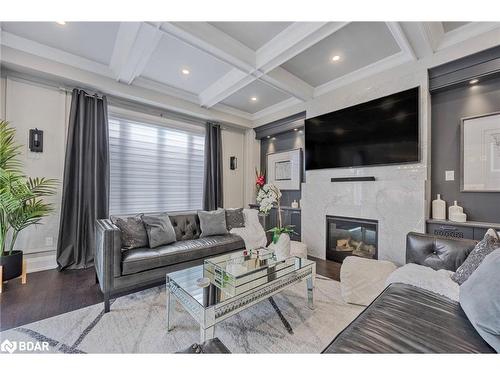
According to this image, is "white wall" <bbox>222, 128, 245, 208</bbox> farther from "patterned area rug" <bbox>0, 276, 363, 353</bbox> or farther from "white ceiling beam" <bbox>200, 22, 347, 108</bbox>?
"patterned area rug" <bbox>0, 276, 363, 353</bbox>

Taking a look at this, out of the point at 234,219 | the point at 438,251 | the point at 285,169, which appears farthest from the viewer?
the point at 285,169

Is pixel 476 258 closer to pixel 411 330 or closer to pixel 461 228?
pixel 411 330

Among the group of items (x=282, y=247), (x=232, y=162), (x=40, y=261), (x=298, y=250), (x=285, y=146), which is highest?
(x=285, y=146)

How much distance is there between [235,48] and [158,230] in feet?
7.53

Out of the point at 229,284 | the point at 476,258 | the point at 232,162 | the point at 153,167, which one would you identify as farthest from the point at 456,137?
the point at 153,167

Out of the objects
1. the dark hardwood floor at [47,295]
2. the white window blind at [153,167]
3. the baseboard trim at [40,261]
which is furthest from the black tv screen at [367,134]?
the baseboard trim at [40,261]

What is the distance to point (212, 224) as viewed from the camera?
3098 mm

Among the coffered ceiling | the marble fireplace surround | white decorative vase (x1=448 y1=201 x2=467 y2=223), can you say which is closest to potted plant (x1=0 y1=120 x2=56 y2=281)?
the coffered ceiling

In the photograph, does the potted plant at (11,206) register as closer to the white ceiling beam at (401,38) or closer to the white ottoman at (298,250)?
the white ottoman at (298,250)

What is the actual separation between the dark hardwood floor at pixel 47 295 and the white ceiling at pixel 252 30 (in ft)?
9.59

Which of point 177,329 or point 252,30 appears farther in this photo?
point 252,30

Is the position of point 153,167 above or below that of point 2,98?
below

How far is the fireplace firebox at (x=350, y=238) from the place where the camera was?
9.90 ft
